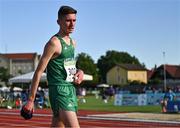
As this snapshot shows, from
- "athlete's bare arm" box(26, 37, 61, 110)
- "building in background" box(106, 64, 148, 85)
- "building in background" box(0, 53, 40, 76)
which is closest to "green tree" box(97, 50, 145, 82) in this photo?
"building in background" box(106, 64, 148, 85)

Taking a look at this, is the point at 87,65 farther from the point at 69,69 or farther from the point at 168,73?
the point at 69,69

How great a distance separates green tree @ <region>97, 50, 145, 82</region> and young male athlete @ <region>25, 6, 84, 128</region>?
417 ft

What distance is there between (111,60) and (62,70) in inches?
5363

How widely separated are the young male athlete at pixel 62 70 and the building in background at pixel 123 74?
12051cm

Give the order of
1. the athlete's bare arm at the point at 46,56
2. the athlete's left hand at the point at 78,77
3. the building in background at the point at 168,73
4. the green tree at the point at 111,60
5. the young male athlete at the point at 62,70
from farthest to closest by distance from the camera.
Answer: the green tree at the point at 111,60 < the building in background at the point at 168,73 < the athlete's left hand at the point at 78,77 < the young male athlete at the point at 62,70 < the athlete's bare arm at the point at 46,56

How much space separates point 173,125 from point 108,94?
33109 mm

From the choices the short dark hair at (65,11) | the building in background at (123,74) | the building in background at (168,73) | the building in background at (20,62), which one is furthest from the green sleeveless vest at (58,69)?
the building in background at (20,62)

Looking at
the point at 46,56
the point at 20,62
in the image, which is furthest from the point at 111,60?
the point at 46,56

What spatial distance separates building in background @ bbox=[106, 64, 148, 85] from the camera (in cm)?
12744

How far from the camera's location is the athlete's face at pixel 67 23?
217 inches

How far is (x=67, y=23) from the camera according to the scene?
5.54 m

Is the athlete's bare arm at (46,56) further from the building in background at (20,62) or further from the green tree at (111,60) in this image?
the building in background at (20,62)

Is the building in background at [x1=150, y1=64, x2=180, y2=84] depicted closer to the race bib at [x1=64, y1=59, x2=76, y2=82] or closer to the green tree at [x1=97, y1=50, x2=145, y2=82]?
the green tree at [x1=97, y1=50, x2=145, y2=82]

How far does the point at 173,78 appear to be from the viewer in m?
112
